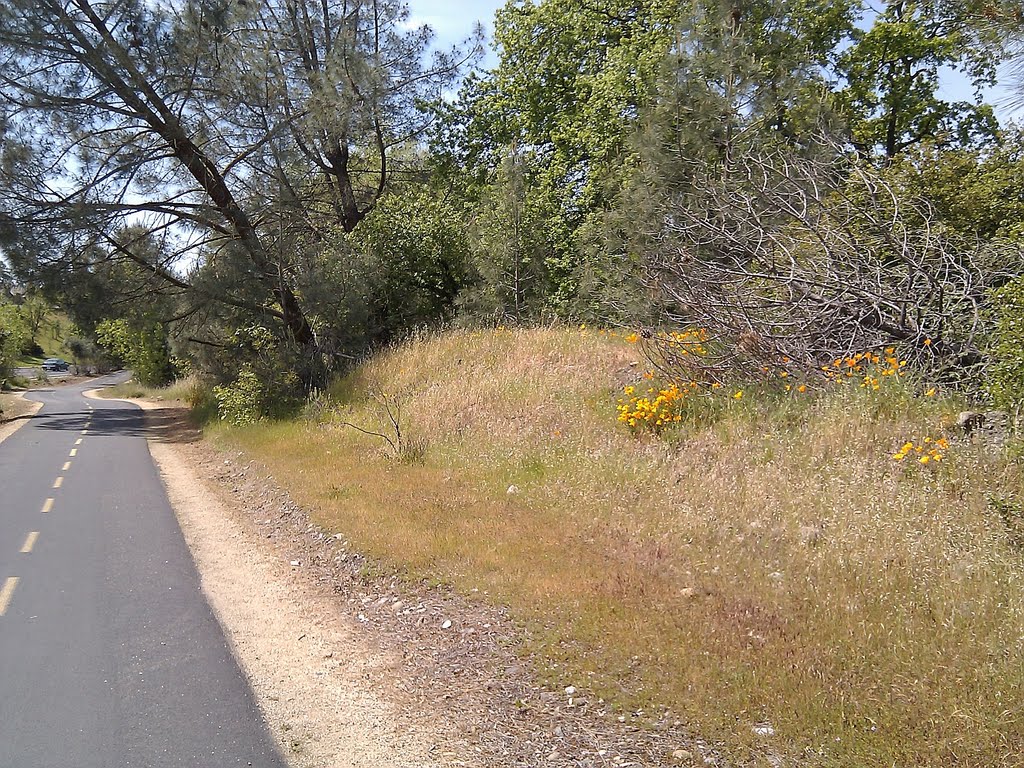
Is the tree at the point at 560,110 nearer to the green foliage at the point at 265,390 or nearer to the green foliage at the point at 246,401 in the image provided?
the green foliage at the point at 265,390

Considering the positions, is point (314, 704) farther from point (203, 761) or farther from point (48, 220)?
point (48, 220)

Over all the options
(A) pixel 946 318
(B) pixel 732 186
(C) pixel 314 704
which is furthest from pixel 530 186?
(C) pixel 314 704

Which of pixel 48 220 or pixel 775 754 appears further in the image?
pixel 48 220

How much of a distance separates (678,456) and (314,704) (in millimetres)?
5037

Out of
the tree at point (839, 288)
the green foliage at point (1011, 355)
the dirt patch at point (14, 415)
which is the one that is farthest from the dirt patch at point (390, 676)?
the dirt patch at point (14, 415)

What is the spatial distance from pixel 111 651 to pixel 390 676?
2078 mm

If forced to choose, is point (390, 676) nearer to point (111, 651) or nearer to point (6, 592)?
point (111, 651)

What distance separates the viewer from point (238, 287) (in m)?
18.9

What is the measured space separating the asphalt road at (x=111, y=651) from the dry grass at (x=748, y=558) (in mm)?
1769

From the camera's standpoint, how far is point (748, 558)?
19.2 ft

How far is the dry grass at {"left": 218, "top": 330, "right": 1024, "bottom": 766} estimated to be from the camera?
13.1 feet

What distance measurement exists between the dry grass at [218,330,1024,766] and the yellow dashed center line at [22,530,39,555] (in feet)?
9.42

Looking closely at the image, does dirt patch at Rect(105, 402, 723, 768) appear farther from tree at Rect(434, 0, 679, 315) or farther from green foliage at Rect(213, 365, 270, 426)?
tree at Rect(434, 0, 679, 315)

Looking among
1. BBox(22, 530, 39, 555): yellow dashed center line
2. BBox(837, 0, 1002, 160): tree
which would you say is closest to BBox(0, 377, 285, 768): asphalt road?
BBox(22, 530, 39, 555): yellow dashed center line
